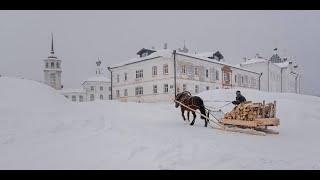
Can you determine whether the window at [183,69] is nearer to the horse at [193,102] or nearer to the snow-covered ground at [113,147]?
the horse at [193,102]

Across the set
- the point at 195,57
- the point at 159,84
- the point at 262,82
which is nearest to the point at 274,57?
the point at 262,82

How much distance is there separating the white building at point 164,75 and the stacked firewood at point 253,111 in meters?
14.6

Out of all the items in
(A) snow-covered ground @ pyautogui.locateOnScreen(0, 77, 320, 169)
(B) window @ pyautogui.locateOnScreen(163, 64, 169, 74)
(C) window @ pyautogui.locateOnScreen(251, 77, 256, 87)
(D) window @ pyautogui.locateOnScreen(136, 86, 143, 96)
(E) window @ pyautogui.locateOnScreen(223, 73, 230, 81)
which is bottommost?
(A) snow-covered ground @ pyautogui.locateOnScreen(0, 77, 320, 169)

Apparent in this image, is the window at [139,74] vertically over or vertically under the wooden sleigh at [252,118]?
over

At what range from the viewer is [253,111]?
8922mm

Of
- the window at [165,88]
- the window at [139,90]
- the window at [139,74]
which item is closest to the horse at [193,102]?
the window at [165,88]

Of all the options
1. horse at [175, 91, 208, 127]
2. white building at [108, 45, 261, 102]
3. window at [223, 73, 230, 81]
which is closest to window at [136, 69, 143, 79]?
white building at [108, 45, 261, 102]

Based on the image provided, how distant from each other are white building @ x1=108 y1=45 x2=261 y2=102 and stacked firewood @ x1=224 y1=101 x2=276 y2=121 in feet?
47.9

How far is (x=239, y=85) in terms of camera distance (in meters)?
31.9

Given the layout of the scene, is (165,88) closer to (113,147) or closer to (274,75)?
(274,75)

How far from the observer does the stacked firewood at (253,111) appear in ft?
29.1

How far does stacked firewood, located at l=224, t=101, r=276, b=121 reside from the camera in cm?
888

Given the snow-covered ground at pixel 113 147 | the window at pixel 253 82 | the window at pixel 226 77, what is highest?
the window at pixel 226 77

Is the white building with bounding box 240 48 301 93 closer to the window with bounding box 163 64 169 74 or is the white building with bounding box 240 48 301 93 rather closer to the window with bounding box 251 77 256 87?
the window with bounding box 251 77 256 87
